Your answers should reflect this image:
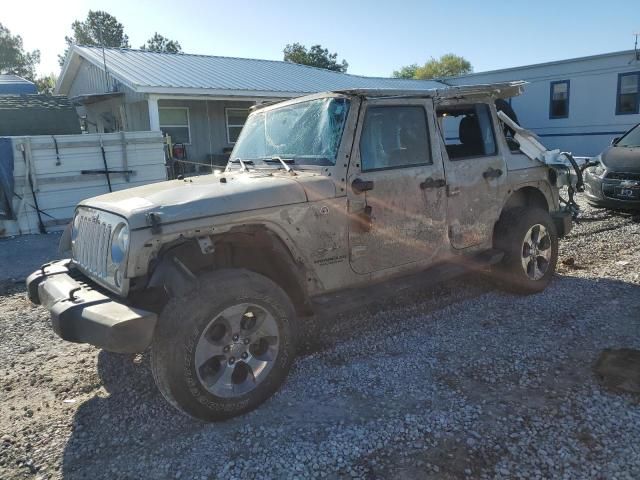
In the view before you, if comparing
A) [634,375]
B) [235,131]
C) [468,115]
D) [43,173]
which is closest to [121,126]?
[235,131]

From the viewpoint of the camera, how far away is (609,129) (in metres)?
17.8

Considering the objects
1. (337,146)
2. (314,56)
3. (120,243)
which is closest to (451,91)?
(337,146)

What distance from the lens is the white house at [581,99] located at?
56.4ft

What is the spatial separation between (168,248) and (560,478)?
2.56m

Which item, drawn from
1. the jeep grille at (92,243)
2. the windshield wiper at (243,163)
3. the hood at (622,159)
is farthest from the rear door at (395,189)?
the hood at (622,159)

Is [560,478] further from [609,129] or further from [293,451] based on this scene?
[609,129]

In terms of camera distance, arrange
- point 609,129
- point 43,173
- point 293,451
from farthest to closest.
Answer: point 609,129
point 43,173
point 293,451

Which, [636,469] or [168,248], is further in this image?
[168,248]

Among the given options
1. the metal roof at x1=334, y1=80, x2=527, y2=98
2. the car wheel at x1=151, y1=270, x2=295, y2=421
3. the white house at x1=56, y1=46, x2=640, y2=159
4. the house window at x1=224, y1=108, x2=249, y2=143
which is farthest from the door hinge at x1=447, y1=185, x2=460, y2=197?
the house window at x1=224, y1=108, x2=249, y2=143

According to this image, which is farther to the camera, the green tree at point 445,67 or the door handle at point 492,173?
the green tree at point 445,67

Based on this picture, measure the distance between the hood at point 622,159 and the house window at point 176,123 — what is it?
11.7 m

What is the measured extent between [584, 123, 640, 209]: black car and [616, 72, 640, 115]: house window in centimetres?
924

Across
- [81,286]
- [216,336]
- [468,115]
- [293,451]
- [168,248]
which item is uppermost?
[468,115]

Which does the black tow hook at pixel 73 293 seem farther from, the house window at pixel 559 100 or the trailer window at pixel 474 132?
the house window at pixel 559 100
